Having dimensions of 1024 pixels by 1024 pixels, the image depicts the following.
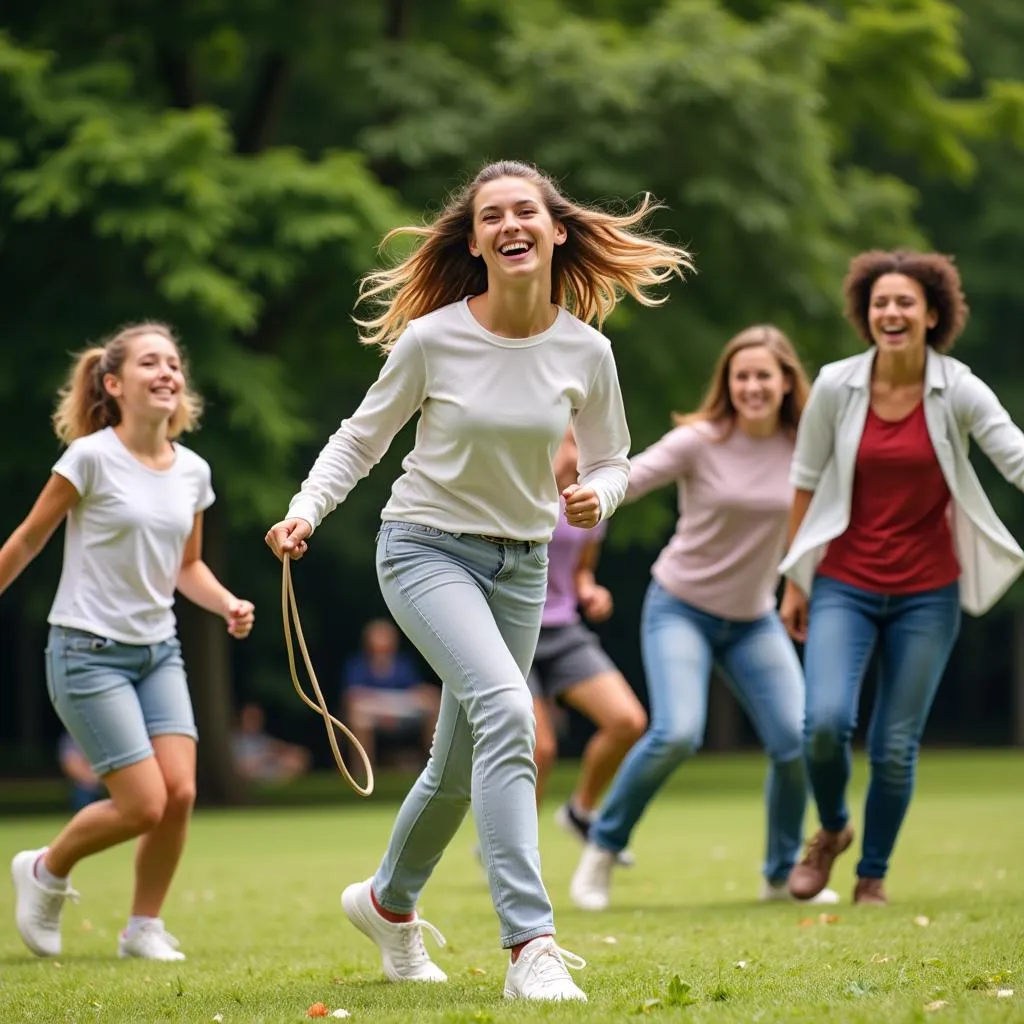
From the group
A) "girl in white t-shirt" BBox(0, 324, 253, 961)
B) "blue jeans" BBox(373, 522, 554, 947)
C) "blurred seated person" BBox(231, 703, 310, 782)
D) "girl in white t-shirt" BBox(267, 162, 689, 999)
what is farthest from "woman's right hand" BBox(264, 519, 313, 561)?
"blurred seated person" BBox(231, 703, 310, 782)

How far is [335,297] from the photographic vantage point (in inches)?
722

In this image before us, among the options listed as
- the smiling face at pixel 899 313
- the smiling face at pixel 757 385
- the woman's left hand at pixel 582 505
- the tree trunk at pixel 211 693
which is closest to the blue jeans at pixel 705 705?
the smiling face at pixel 757 385

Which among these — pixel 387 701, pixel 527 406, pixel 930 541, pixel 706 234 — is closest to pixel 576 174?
pixel 706 234

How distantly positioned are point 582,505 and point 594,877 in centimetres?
351

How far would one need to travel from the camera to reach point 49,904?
23.0ft

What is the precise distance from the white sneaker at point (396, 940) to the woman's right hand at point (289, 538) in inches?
48.0

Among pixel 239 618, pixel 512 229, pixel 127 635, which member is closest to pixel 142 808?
pixel 127 635

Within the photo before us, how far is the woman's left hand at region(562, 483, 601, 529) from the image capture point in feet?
17.3

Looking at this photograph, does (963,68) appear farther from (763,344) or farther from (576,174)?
(763,344)

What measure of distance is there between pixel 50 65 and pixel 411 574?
13.0 metres

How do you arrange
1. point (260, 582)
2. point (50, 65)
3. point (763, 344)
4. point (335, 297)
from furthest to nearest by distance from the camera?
point (260, 582)
point (335, 297)
point (50, 65)
point (763, 344)

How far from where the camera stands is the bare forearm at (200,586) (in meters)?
7.24

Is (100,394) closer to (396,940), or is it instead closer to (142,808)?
(142,808)

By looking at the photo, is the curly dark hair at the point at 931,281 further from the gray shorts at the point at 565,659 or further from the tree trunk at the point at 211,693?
the tree trunk at the point at 211,693
